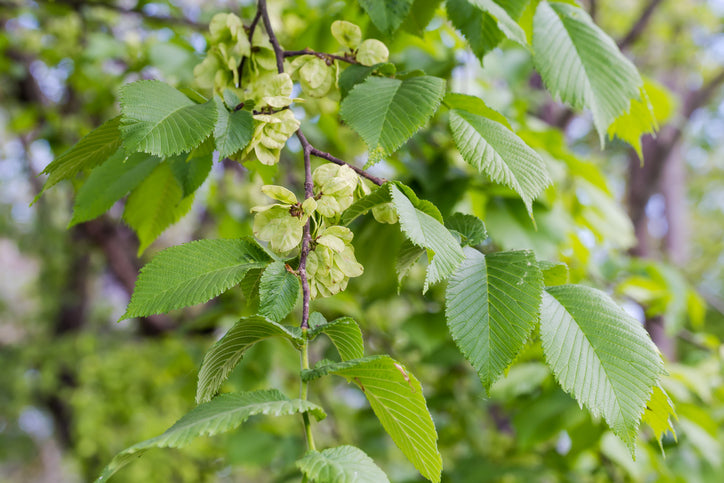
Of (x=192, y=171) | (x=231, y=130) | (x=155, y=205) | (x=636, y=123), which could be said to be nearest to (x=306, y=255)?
(x=231, y=130)

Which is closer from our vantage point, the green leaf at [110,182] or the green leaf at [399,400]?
the green leaf at [399,400]

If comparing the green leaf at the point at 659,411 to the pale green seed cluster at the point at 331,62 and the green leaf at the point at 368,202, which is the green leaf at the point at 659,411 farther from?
the pale green seed cluster at the point at 331,62

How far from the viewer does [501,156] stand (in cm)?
60

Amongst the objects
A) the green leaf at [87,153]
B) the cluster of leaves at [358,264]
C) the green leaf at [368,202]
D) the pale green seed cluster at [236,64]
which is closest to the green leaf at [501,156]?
the cluster of leaves at [358,264]

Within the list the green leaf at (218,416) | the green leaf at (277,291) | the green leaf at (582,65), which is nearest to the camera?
the green leaf at (218,416)

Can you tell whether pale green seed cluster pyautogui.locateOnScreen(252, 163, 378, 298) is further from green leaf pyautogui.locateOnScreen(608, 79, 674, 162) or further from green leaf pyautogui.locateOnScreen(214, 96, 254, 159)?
green leaf pyautogui.locateOnScreen(608, 79, 674, 162)

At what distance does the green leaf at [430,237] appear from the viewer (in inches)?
18.8

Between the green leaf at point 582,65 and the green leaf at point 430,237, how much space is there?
302mm

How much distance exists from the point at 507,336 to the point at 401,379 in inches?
4.8

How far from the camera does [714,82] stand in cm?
391

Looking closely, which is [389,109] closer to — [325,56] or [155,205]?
[325,56]

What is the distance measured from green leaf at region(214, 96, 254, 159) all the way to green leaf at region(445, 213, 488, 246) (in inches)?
10.1

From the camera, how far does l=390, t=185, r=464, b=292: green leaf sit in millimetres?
478

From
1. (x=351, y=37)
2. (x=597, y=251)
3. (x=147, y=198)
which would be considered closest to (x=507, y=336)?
(x=351, y=37)
